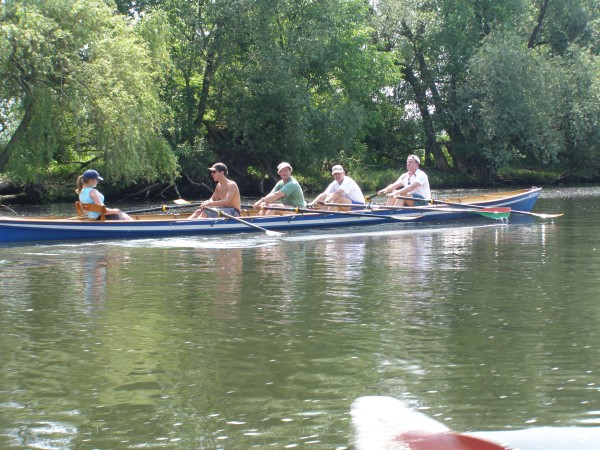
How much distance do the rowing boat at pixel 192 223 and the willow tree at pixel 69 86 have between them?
683 centimetres

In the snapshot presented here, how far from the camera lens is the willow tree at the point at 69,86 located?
A: 22688 mm

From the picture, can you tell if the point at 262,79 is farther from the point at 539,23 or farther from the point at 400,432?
the point at 400,432

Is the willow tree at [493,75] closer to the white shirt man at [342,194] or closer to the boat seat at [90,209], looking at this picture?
the white shirt man at [342,194]

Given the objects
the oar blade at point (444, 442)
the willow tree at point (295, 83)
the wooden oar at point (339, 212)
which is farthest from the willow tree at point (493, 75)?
the oar blade at point (444, 442)

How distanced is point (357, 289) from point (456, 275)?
64.3 inches

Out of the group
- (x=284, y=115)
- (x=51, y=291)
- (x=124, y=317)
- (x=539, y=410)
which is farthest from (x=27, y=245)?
(x=284, y=115)

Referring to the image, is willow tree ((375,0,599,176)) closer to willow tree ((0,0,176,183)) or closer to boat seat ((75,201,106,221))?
willow tree ((0,0,176,183))

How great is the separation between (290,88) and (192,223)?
18676 millimetres

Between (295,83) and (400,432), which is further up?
(295,83)

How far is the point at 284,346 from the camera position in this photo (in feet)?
22.6

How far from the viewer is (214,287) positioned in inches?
400


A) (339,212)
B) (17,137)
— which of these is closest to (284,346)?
(339,212)

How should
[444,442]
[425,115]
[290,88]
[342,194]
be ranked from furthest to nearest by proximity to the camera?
[425,115] → [290,88] → [342,194] → [444,442]

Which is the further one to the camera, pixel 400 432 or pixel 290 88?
pixel 290 88
